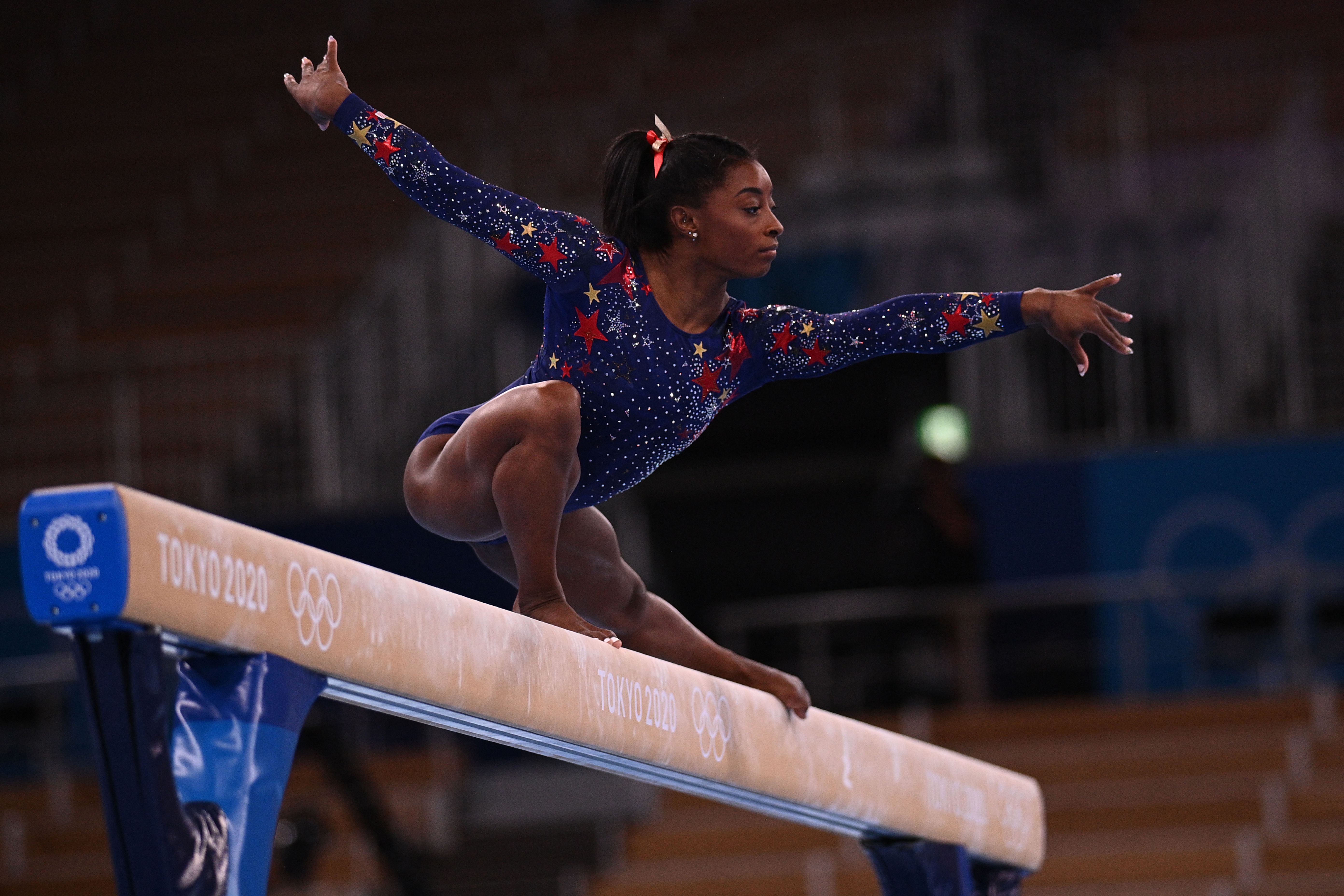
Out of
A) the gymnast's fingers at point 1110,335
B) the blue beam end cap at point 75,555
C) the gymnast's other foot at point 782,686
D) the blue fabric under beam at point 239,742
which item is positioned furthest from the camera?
the gymnast's other foot at point 782,686

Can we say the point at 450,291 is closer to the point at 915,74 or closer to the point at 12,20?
the point at 915,74

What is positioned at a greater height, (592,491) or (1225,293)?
(1225,293)

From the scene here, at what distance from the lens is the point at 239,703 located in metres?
2.28

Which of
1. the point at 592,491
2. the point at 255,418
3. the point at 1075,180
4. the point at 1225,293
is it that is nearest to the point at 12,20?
the point at 255,418

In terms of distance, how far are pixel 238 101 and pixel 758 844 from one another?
738cm

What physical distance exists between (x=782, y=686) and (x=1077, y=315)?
0.94m

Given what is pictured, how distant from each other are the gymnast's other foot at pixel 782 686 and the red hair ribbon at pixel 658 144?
37.1 inches

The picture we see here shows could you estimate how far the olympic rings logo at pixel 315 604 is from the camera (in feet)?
7.52

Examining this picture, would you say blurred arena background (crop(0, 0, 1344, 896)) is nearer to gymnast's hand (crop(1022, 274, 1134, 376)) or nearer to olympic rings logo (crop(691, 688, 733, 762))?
olympic rings logo (crop(691, 688, 733, 762))

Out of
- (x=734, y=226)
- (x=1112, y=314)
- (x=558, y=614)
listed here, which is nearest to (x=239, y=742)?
(x=558, y=614)

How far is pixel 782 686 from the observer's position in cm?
363

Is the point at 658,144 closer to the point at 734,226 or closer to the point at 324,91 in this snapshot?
the point at 734,226

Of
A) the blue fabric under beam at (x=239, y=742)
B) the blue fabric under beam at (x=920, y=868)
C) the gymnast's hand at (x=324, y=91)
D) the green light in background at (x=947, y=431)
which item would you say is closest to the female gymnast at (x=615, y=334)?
the gymnast's hand at (x=324, y=91)

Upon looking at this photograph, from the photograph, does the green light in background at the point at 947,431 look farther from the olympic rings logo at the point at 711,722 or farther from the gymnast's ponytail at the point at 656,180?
the olympic rings logo at the point at 711,722
